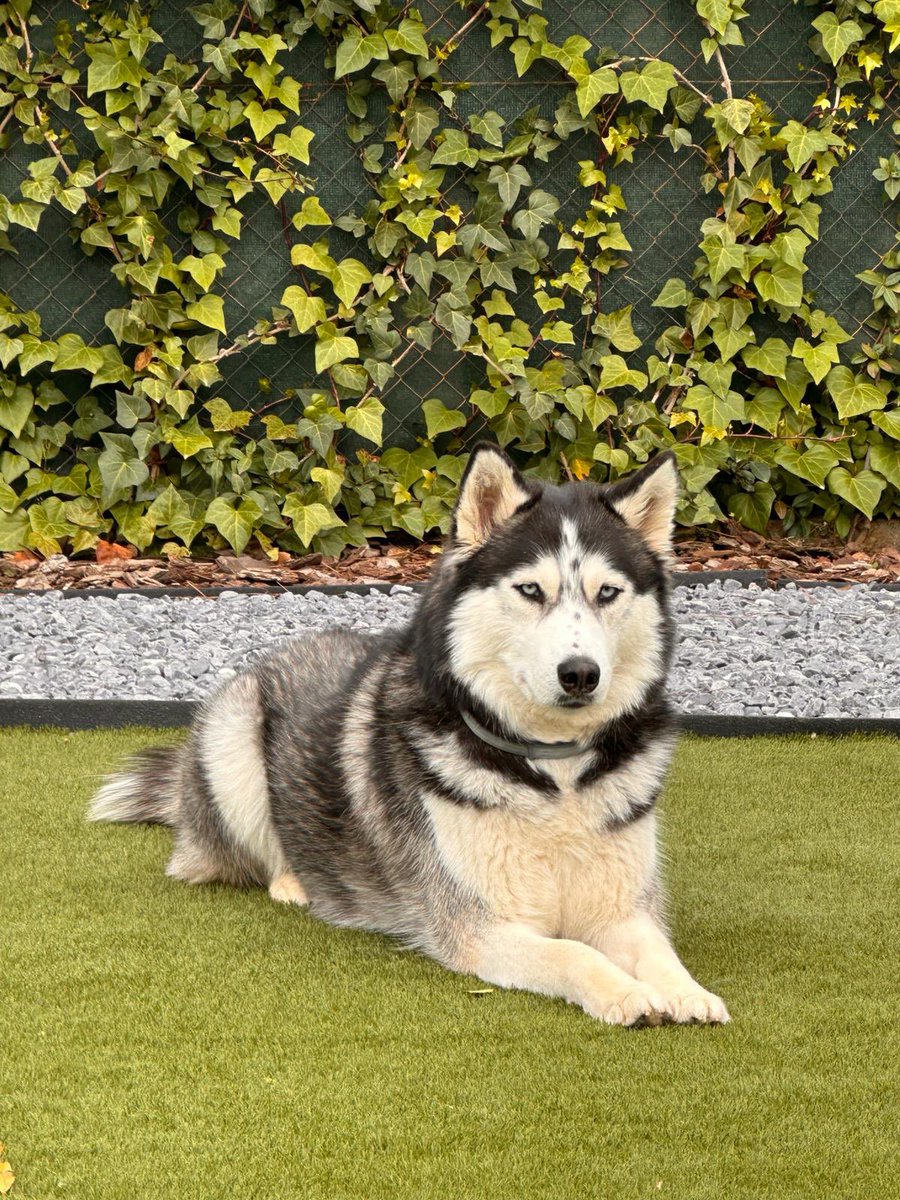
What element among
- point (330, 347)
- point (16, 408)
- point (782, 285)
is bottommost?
point (16, 408)

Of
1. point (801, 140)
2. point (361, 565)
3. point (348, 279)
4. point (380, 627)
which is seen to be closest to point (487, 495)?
→ point (380, 627)

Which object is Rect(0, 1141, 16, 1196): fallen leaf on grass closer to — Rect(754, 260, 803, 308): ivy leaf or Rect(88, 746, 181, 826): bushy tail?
Rect(88, 746, 181, 826): bushy tail

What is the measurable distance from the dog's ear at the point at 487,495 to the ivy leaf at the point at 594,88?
15.2 feet

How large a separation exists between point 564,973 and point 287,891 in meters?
0.98

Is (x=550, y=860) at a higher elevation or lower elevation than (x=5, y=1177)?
higher

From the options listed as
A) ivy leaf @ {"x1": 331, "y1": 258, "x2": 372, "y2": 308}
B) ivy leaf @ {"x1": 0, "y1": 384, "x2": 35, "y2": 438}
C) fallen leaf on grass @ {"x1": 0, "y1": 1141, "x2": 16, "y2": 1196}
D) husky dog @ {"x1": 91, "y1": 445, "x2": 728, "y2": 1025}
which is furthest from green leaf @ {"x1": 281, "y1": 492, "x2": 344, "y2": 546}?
fallen leaf on grass @ {"x1": 0, "y1": 1141, "x2": 16, "y2": 1196}

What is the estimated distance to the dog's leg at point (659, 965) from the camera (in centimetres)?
281

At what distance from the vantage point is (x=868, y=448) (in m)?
7.80

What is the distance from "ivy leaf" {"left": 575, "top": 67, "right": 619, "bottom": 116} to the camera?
7340 millimetres

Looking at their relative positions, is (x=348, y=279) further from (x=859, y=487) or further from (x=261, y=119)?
(x=859, y=487)

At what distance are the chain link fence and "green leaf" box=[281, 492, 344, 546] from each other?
61 centimetres

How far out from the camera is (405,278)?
7.68 metres

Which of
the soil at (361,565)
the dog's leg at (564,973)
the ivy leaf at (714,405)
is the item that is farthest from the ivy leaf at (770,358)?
the dog's leg at (564,973)

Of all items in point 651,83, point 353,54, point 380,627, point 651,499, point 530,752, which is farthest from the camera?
point 651,83
